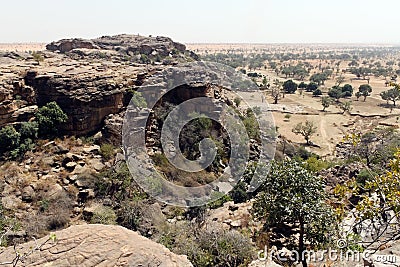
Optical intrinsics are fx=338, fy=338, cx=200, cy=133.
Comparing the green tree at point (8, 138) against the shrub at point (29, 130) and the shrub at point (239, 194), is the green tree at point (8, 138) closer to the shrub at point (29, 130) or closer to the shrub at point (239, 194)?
the shrub at point (29, 130)

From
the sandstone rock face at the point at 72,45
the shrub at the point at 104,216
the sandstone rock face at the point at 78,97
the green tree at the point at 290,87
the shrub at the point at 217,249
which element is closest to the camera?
the shrub at the point at 217,249

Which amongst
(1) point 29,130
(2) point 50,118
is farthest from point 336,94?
(1) point 29,130

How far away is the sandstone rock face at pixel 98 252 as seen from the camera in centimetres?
588

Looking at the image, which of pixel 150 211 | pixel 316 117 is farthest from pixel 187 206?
pixel 316 117

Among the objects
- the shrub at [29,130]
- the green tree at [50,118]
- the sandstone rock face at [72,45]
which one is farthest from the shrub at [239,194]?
the sandstone rock face at [72,45]

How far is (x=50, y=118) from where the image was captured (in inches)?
679

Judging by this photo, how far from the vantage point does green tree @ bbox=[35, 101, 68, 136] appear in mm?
17156

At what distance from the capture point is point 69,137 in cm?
1773

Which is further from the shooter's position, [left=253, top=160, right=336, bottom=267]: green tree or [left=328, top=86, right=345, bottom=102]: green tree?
[left=328, top=86, right=345, bottom=102]: green tree

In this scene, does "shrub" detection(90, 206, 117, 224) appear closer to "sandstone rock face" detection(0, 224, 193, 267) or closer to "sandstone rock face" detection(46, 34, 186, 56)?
"sandstone rock face" detection(0, 224, 193, 267)

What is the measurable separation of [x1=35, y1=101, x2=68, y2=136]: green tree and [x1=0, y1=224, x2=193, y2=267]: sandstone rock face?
1168 cm

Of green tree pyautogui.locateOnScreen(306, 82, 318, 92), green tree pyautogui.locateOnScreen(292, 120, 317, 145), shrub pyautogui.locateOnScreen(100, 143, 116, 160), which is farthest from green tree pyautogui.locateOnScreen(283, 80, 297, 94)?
shrub pyautogui.locateOnScreen(100, 143, 116, 160)

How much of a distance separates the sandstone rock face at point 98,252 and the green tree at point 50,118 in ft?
38.3

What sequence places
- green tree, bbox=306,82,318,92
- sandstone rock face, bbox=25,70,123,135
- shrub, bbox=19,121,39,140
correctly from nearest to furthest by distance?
1. shrub, bbox=19,121,39,140
2. sandstone rock face, bbox=25,70,123,135
3. green tree, bbox=306,82,318,92
